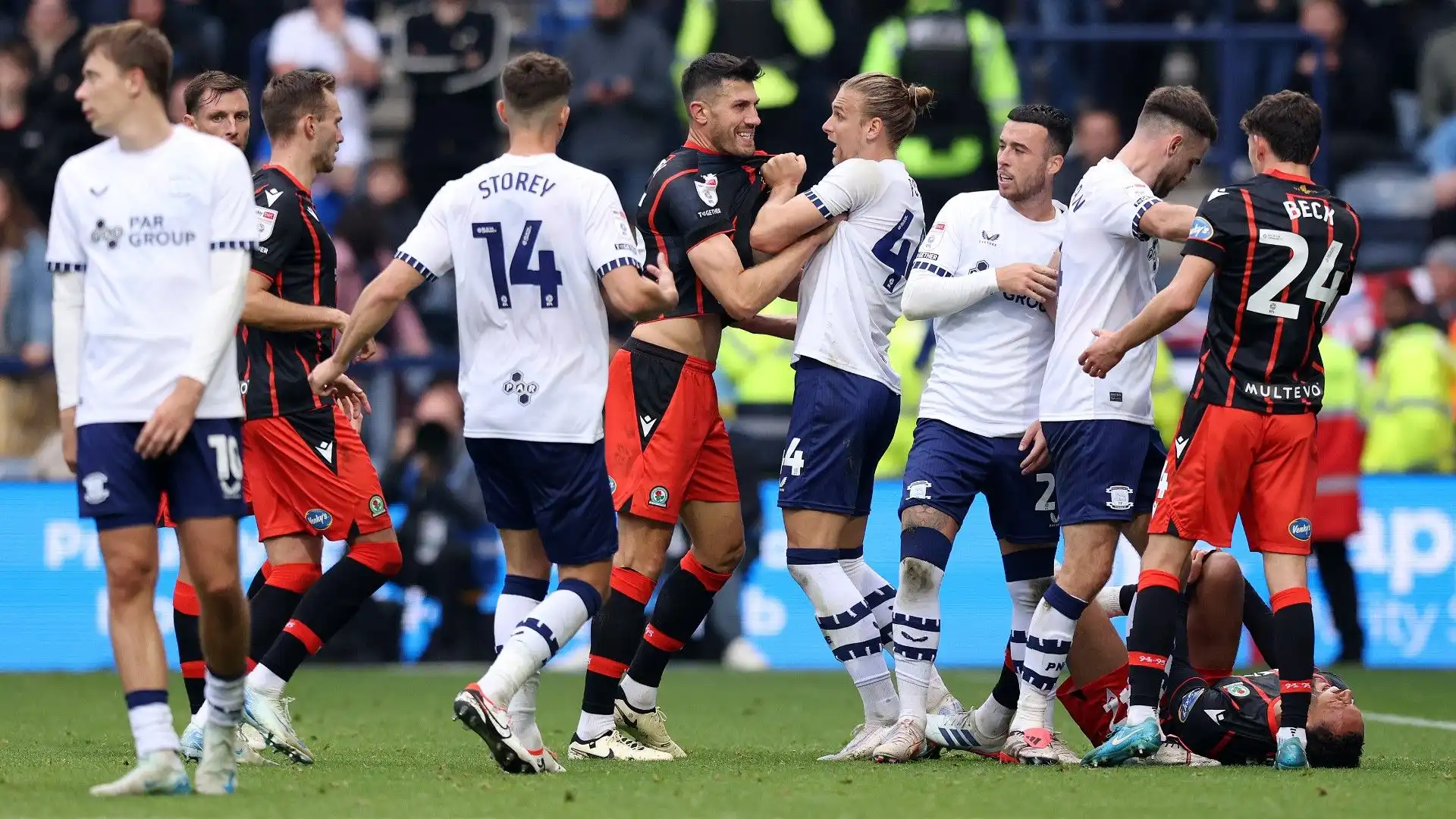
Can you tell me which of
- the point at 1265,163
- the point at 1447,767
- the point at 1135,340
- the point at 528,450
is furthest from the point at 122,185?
the point at 1447,767

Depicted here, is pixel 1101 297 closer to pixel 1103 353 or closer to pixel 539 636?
pixel 1103 353

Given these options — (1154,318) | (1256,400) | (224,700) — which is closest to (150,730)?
(224,700)

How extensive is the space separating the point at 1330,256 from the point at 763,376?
7.26m

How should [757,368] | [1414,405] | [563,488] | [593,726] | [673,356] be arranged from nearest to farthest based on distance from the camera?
[563,488]
[593,726]
[673,356]
[757,368]
[1414,405]

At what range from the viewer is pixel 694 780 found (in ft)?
24.2

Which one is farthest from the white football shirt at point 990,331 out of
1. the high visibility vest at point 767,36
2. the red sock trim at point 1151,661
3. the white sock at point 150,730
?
the high visibility vest at point 767,36

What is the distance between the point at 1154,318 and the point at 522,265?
93.7 inches

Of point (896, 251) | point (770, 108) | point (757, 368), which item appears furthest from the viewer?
point (770, 108)

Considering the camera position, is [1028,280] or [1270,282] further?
[1028,280]

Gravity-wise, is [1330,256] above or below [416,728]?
above

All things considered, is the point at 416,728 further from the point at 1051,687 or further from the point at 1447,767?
the point at 1447,767

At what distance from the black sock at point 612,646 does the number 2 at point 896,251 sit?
1645 mm

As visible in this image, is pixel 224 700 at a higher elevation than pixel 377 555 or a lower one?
lower

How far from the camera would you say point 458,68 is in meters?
17.2
